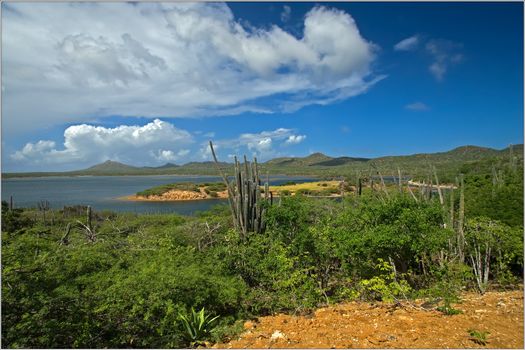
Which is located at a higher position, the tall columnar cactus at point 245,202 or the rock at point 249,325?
the tall columnar cactus at point 245,202

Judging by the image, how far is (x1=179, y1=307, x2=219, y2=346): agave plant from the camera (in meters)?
5.72

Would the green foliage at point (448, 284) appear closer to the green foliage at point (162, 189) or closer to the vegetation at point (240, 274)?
the vegetation at point (240, 274)

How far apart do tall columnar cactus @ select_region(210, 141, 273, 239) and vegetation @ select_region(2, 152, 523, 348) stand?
641 mm

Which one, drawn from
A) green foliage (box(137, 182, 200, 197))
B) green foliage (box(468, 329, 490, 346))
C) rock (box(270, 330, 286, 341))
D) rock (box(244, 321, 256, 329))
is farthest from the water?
green foliage (box(468, 329, 490, 346))

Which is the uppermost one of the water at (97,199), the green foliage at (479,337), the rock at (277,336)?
the green foliage at (479,337)

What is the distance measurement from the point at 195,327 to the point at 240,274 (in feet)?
8.47

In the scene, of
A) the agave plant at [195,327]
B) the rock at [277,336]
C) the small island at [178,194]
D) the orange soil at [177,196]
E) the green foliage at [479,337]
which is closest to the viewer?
the green foliage at [479,337]

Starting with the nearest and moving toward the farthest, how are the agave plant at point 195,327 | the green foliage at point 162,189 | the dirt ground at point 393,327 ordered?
the dirt ground at point 393,327
the agave plant at point 195,327
the green foliage at point 162,189

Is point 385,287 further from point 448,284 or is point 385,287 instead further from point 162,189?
point 162,189

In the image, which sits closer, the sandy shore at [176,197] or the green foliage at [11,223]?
the green foliage at [11,223]

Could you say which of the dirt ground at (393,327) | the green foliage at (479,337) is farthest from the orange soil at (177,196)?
the green foliage at (479,337)

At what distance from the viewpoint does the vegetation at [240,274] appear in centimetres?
520

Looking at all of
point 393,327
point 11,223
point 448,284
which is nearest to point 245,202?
point 448,284

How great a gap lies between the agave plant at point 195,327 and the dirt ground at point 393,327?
0.65 meters
